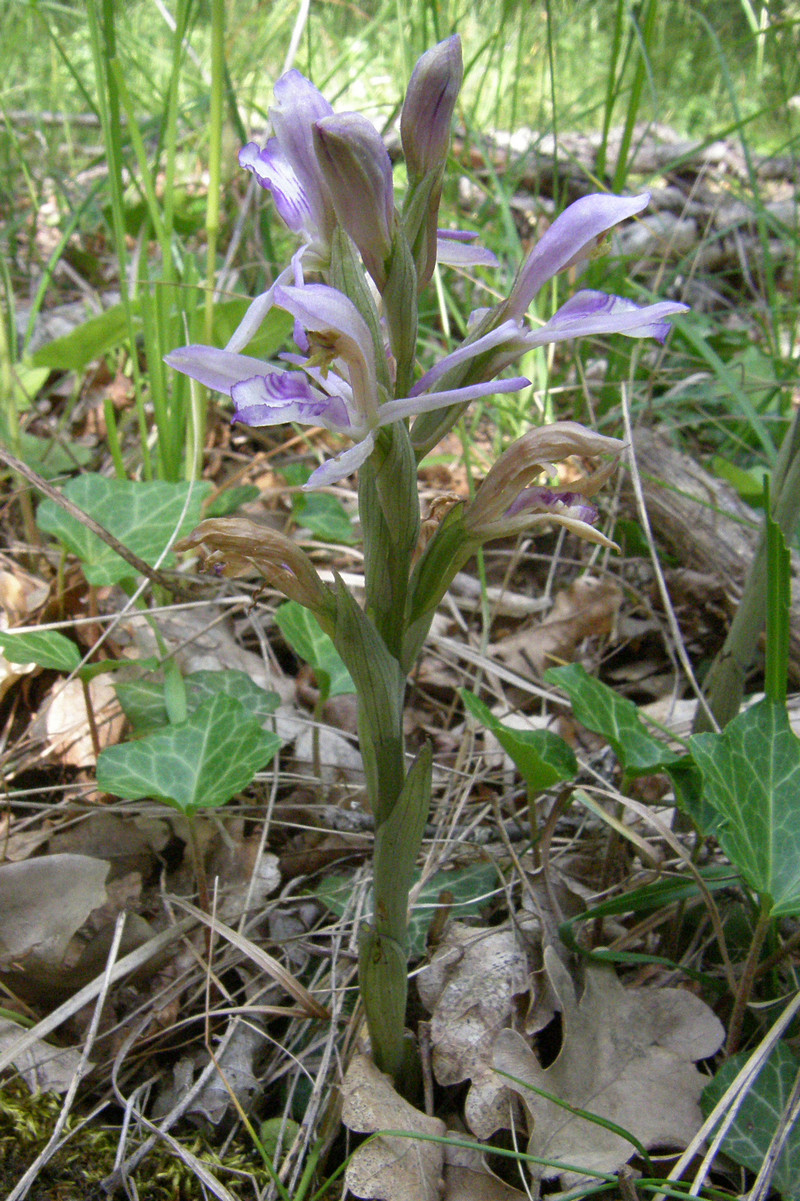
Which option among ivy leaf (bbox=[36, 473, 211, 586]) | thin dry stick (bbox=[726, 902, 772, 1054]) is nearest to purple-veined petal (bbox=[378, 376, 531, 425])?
thin dry stick (bbox=[726, 902, 772, 1054])

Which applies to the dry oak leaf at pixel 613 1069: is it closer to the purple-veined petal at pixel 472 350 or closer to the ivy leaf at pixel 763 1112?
the ivy leaf at pixel 763 1112

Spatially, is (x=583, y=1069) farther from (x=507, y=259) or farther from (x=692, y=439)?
(x=507, y=259)

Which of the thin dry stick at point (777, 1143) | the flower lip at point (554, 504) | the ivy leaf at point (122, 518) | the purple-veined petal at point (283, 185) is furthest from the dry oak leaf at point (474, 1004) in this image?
the purple-veined petal at point (283, 185)

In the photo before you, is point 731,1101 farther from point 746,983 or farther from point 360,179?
point 360,179

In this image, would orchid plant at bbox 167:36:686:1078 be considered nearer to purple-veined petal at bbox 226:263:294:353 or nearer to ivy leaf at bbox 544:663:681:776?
purple-veined petal at bbox 226:263:294:353

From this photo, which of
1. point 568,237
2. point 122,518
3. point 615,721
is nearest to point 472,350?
point 568,237
